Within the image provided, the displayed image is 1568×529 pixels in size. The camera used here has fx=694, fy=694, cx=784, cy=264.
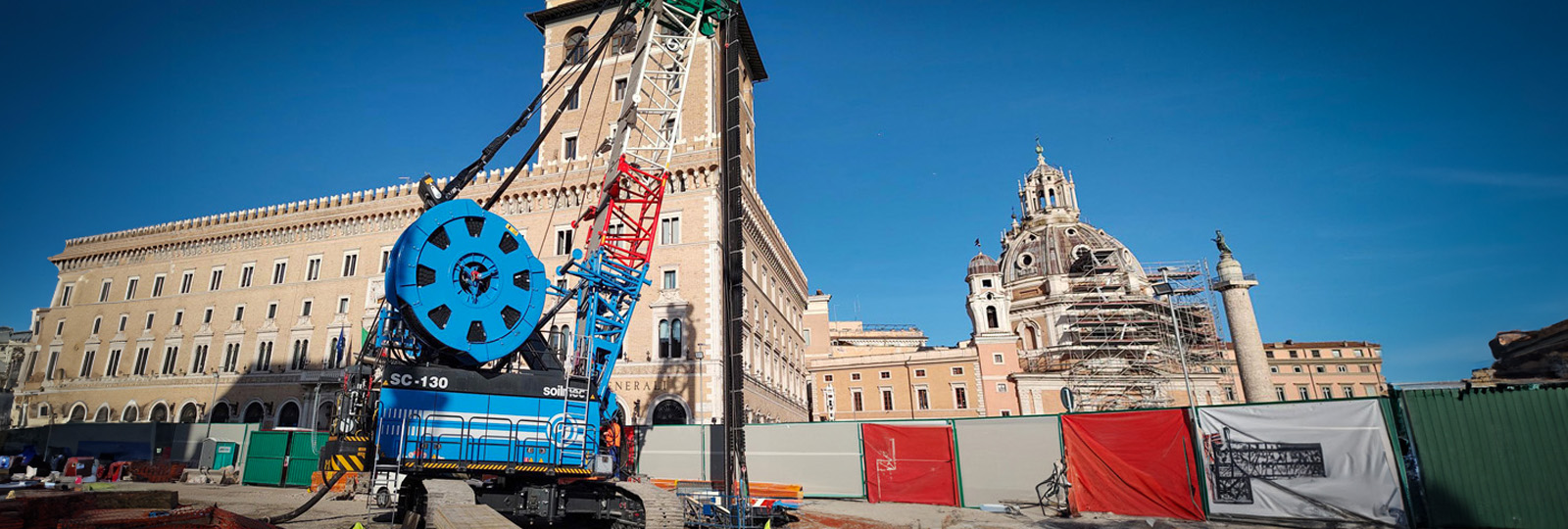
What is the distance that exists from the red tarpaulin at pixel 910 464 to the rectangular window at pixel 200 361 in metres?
37.6

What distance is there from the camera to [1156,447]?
50.2 feet

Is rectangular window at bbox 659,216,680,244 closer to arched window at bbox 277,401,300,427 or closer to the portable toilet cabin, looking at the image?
the portable toilet cabin

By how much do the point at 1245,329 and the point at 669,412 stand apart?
37.5 m

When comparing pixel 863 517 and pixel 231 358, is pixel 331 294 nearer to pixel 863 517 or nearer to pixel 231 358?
pixel 231 358

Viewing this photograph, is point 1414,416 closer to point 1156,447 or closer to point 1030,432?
point 1156,447

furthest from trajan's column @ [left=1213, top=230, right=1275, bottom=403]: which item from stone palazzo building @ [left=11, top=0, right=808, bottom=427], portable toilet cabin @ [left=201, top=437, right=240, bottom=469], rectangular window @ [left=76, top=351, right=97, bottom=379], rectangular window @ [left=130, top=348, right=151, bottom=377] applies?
rectangular window @ [left=76, top=351, right=97, bottom=379]

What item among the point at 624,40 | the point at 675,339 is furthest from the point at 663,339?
the point at 624,40

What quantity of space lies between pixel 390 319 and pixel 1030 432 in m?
14.2

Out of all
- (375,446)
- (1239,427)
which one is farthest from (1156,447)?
(375,446)

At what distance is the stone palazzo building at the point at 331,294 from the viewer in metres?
29.2

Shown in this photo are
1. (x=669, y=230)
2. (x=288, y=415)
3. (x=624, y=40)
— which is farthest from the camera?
(x=624, y=40)

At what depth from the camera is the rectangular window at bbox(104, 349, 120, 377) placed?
129 feet

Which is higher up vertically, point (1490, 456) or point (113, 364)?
point (113, 364)

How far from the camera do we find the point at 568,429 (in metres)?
13.0
